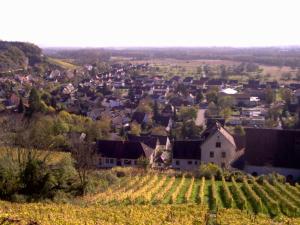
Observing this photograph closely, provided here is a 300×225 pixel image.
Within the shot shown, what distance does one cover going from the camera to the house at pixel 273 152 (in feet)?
97.4

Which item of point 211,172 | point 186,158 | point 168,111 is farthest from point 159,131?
point 211,172

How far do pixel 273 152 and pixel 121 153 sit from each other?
34.9ft

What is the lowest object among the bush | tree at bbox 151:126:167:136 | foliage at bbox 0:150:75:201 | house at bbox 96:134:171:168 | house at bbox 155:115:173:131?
house at bbox 155:115:173:131

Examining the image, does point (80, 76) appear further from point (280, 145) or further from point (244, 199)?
point (244, 199)

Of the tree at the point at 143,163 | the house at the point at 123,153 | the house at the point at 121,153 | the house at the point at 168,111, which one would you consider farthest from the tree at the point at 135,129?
the tree at the point at 143,163

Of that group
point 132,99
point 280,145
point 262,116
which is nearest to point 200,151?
point 280,145

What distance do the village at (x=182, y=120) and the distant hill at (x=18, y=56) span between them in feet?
24.5

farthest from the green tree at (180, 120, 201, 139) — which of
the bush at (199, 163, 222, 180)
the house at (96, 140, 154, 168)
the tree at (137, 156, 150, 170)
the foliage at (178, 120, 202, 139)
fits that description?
the bush at (199, 163, 222, 180)

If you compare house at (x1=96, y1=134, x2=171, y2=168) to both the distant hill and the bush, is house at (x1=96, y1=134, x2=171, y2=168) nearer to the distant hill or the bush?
the bush

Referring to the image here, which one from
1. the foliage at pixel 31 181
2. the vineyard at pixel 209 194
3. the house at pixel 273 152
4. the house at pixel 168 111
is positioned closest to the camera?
the vineyard at pixel 209 194

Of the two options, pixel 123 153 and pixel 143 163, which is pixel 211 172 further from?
pixel 123 153

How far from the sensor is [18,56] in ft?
320

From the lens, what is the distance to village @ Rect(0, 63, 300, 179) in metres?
31.5

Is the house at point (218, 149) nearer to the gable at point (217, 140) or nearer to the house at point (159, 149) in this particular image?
the gable at point (217, 140)
